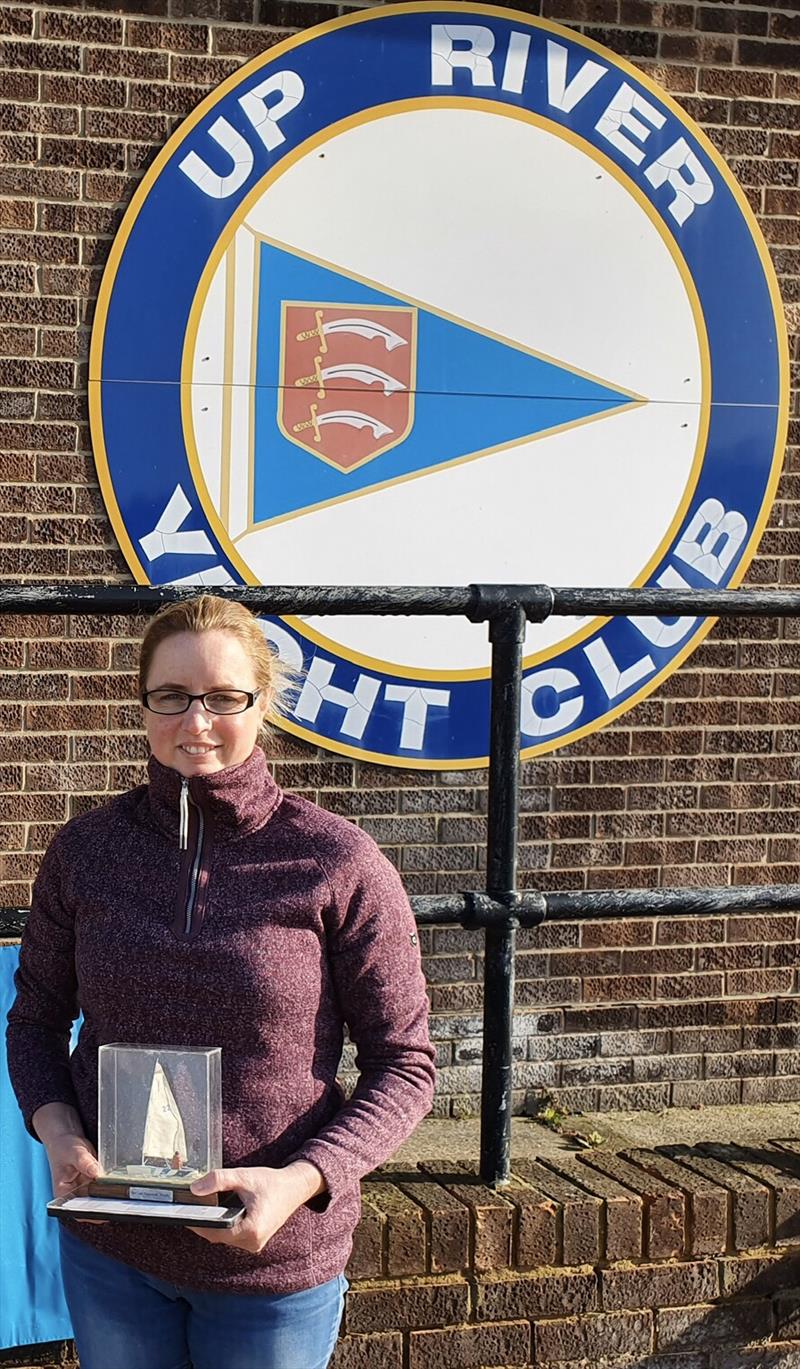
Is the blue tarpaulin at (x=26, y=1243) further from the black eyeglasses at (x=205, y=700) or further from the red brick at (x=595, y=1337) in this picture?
the black eyeglasses at (x=205, y=700)

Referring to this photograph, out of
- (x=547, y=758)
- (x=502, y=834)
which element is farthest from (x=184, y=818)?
(x=547, y=758)

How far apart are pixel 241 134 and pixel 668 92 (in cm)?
118

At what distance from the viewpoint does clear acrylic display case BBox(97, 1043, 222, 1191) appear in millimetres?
1951

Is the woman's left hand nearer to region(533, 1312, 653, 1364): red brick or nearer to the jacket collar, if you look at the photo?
the jacket collar

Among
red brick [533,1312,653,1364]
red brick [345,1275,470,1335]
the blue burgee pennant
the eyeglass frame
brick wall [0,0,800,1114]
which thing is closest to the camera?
the eyeglass frame

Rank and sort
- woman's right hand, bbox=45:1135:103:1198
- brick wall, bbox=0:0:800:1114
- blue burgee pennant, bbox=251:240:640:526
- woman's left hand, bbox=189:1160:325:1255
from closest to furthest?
woman's left hand, bbox=189:1160:325:1255 → woman's right hand, bbox=45:1135:103:1198 → brick wall, bbox=0:0:800:1114 → blue burgee pennant, bbox=251:240:640:526

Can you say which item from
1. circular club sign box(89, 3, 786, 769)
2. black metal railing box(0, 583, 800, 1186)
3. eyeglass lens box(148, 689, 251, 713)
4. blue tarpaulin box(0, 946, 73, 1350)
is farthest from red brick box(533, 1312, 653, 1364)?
circular club sign box(89, 3, 786, 769)

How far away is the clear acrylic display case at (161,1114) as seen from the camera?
6.40ft

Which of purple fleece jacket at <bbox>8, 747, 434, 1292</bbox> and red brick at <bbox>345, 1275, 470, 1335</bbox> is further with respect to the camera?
red brick at <bbox>345, 1275, 470, 1335</bbox>

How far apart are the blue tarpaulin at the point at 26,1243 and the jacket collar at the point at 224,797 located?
94 centimetres

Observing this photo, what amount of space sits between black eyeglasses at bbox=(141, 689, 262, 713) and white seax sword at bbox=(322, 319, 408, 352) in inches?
103

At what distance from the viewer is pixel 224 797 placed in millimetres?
2104

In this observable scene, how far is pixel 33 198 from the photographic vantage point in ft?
14.5

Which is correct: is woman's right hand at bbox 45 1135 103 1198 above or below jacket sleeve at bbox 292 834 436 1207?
below
